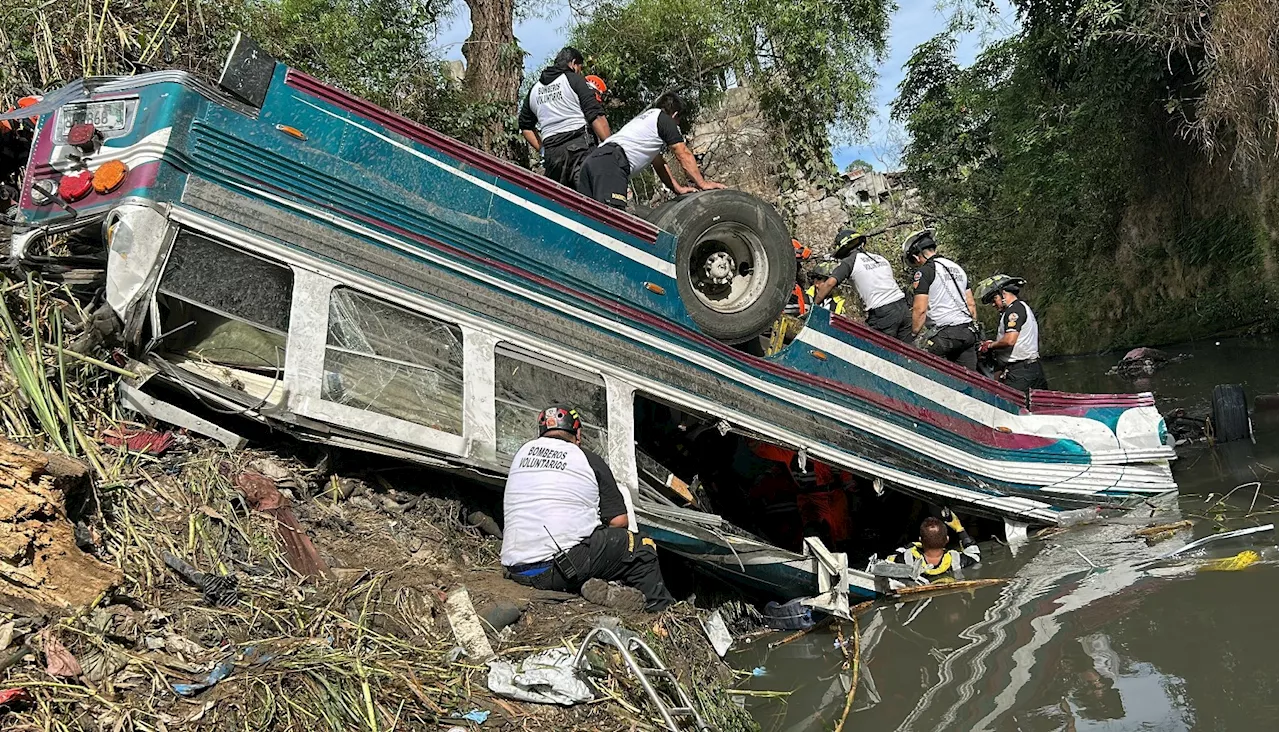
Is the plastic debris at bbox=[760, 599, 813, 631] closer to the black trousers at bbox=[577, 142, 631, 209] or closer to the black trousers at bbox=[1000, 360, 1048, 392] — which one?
the black trousers at bbox=[577, 142, 631, 209]

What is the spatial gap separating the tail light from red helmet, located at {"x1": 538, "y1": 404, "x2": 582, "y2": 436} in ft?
7.12

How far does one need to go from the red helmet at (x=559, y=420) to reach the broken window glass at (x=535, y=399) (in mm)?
150

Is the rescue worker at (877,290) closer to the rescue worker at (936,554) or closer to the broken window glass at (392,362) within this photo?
the rescue worker at (936,554)

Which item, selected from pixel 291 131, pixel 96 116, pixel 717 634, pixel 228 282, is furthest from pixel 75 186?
pixel 717 634

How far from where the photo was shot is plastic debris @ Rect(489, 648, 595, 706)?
3.80 metres

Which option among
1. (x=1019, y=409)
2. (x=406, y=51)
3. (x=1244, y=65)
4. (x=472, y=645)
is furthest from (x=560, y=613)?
(x=1244, y=65)

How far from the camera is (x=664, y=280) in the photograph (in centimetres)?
557

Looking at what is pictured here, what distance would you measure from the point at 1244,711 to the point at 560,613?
2590 mm

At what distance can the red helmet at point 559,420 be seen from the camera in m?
4.90

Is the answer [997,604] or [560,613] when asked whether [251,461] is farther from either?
[997,604]

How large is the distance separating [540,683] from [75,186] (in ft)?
9.33

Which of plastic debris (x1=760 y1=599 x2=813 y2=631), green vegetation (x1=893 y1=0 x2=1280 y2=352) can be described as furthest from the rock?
green vegetation (x1=893 y1=0 x2=1280 y2=352)

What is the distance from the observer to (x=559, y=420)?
193 inches

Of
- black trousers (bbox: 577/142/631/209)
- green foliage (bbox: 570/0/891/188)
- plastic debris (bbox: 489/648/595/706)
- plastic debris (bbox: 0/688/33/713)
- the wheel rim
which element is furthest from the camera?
green foliage (bbox: 570/0/891/188)
